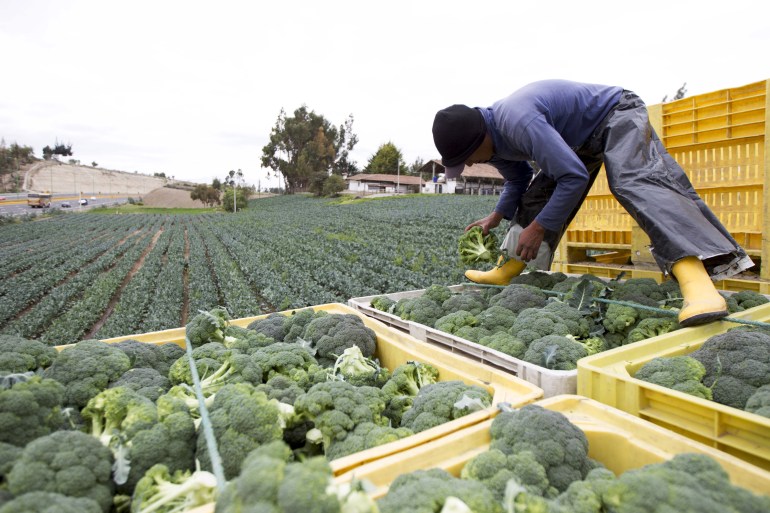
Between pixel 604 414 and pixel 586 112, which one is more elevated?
pixel 586 112

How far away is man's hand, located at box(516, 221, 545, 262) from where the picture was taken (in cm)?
291

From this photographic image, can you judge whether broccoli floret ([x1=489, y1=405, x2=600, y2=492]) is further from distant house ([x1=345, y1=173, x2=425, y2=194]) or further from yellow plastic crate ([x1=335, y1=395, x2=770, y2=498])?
distant house ([x1=345, y1=173, x2=425, y2=194])

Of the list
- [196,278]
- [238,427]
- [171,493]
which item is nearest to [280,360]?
[238,427]

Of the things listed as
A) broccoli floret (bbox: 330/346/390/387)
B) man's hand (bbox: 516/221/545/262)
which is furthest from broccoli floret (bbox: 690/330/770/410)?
broccoli floret (bbox: 330/346/390/387)

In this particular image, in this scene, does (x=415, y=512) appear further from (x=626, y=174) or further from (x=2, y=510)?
(x=626, y=174)

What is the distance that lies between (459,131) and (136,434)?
2.43m

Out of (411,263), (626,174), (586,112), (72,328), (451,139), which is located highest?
(586,112)

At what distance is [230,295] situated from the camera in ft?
31.1

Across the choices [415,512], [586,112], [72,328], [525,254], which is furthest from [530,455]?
[72,328]

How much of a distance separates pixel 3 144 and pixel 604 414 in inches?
4249

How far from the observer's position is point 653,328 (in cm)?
251

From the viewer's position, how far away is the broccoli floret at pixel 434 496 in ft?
3.48

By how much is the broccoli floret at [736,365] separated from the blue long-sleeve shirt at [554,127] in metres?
1.12

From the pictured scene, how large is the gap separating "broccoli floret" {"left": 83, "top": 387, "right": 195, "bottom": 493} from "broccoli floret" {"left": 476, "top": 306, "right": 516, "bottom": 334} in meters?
1.88
